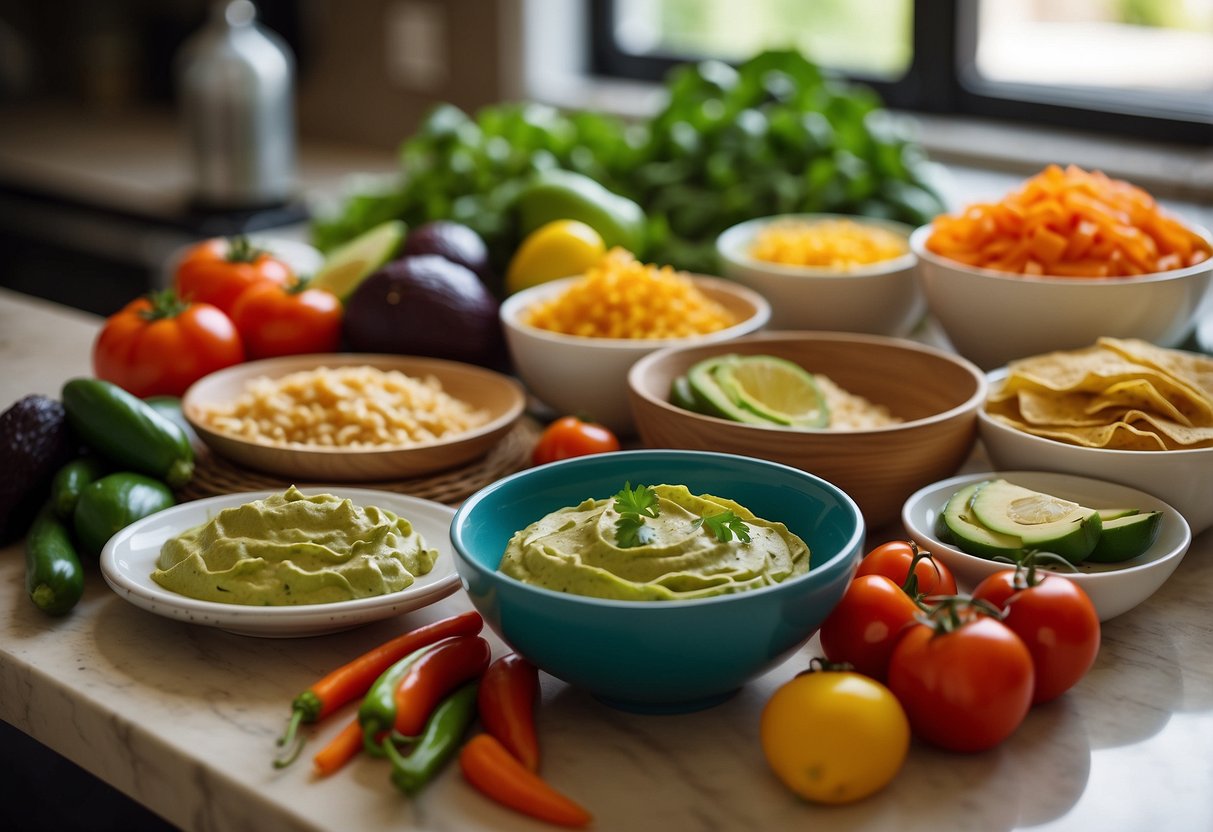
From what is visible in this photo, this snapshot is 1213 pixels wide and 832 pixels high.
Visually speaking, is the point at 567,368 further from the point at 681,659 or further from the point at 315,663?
the point at 681,659

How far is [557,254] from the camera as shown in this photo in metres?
1.84

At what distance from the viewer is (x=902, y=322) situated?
1829mm

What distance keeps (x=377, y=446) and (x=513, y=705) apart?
0.48 m

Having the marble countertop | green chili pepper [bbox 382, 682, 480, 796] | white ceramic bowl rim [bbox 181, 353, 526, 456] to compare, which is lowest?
the marble countertop

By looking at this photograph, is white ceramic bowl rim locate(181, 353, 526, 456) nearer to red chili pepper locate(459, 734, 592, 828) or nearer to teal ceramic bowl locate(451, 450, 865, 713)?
teal ceramic bowl locate(451, 450, 865, 713)

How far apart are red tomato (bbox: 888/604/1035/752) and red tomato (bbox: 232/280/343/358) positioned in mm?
1015

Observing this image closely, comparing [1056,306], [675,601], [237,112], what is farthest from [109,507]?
[237,112]

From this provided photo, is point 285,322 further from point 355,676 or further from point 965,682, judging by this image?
point 965,682

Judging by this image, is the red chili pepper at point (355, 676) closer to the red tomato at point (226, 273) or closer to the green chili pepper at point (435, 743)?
the green chili pepper at point (435, 743)

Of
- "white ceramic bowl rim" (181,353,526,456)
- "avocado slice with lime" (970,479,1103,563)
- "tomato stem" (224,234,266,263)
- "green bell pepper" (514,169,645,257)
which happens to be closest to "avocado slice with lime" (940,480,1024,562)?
"avocado slice with lime" (970,479,1103,563)

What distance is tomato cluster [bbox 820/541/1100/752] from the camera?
0.97 metres

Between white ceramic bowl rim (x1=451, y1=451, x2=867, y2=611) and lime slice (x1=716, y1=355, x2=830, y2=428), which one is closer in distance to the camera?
white ceramic bowl rim (x1=451, y1=451, x2=867, y2=611)

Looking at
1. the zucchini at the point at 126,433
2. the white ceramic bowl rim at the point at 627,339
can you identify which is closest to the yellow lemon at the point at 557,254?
the white ceramic bowl rim at the point at 627,339

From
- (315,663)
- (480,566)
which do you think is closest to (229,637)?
(315,663)
